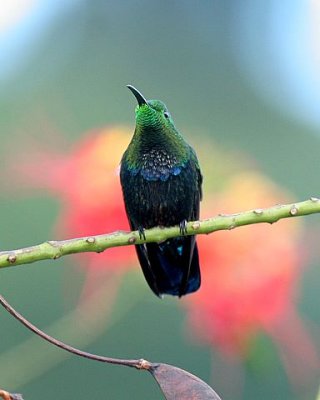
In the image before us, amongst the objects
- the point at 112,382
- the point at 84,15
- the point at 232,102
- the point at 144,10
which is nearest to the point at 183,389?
the point at 112,382

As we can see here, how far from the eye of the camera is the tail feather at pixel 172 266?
118 centimetres

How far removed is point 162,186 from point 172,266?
14cm

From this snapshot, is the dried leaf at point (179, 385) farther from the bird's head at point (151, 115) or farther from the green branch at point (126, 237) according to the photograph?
the bird's head at point (151, 115)

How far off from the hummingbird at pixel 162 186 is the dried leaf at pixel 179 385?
2.51 feet

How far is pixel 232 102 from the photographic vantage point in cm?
425

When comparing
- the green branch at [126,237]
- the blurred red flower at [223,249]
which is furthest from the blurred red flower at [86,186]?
the green branch at [126,237]

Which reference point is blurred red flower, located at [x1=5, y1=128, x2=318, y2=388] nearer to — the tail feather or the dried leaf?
the tail feather

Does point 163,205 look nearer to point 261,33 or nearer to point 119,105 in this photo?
point 119,105

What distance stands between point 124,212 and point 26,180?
181 mm

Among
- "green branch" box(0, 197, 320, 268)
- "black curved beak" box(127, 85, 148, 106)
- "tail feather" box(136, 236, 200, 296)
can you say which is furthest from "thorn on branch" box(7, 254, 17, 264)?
"tail feather" box(136, 236, 200, 296)

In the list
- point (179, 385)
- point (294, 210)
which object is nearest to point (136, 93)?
point (294, 210)

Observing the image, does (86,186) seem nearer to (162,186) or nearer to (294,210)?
(162,186)

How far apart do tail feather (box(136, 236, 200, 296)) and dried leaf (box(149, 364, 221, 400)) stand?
69cm

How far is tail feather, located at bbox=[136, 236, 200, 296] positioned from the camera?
1181 mm
